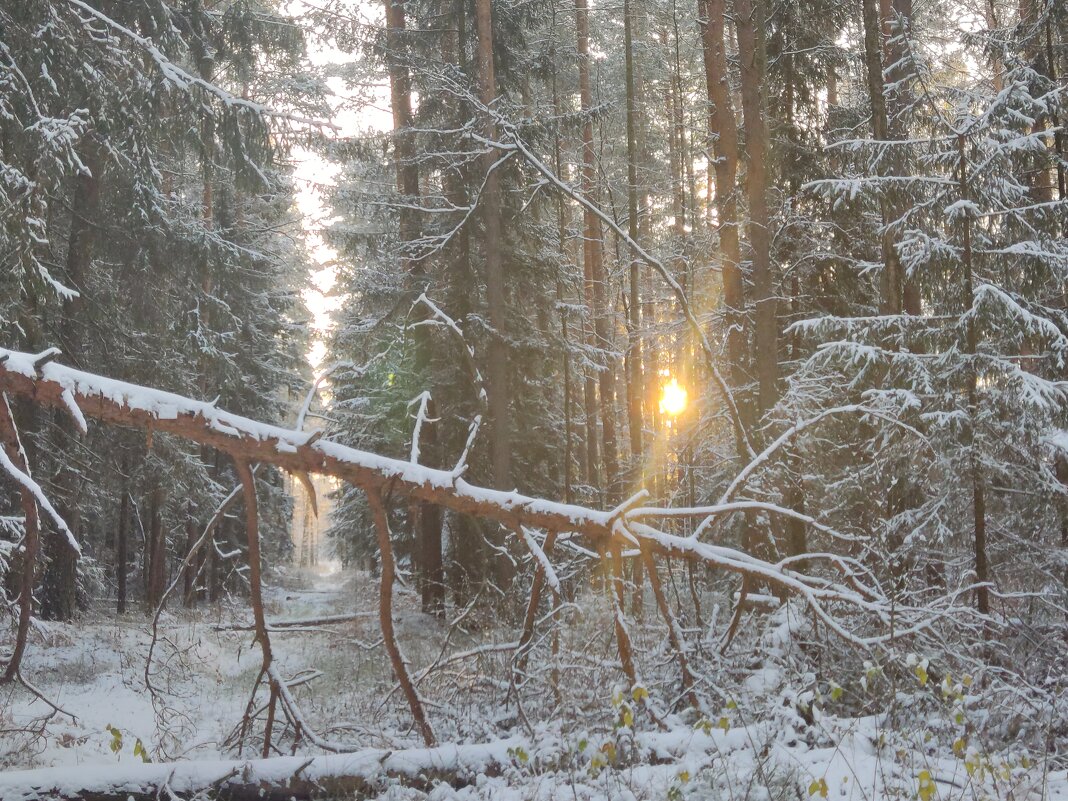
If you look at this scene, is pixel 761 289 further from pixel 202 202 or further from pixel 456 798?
pixel 202 202

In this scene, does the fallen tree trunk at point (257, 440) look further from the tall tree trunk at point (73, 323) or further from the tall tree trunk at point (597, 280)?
the tall tree trunk at point (597, 280)

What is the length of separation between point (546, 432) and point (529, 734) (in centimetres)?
1099

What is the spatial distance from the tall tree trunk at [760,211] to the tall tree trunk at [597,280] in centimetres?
600

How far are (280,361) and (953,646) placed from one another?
71.0 ft

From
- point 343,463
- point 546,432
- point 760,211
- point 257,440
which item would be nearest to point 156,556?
point 546,432

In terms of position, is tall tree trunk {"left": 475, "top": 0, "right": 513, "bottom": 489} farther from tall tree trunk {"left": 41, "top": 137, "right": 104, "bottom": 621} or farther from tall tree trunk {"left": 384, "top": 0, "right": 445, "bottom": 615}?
tall tree trunk {"left": 41, "top": 137, "right": 104, "bottom": 621}

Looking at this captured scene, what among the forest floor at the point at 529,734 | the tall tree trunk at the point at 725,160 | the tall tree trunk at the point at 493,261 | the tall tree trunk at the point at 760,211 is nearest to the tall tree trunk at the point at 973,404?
the tall tree trunk at the point at 760,211

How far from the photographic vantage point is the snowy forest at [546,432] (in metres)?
4.64

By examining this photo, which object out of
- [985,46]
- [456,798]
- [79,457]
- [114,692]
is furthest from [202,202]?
A: [456,798]

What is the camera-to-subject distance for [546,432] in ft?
52.7

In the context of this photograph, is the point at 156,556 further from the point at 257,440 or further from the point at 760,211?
the point at 760,211

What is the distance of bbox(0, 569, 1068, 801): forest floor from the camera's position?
4039mm

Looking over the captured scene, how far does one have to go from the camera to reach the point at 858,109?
13.2 metres

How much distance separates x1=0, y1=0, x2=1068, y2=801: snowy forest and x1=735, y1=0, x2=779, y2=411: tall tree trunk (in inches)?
2.1
